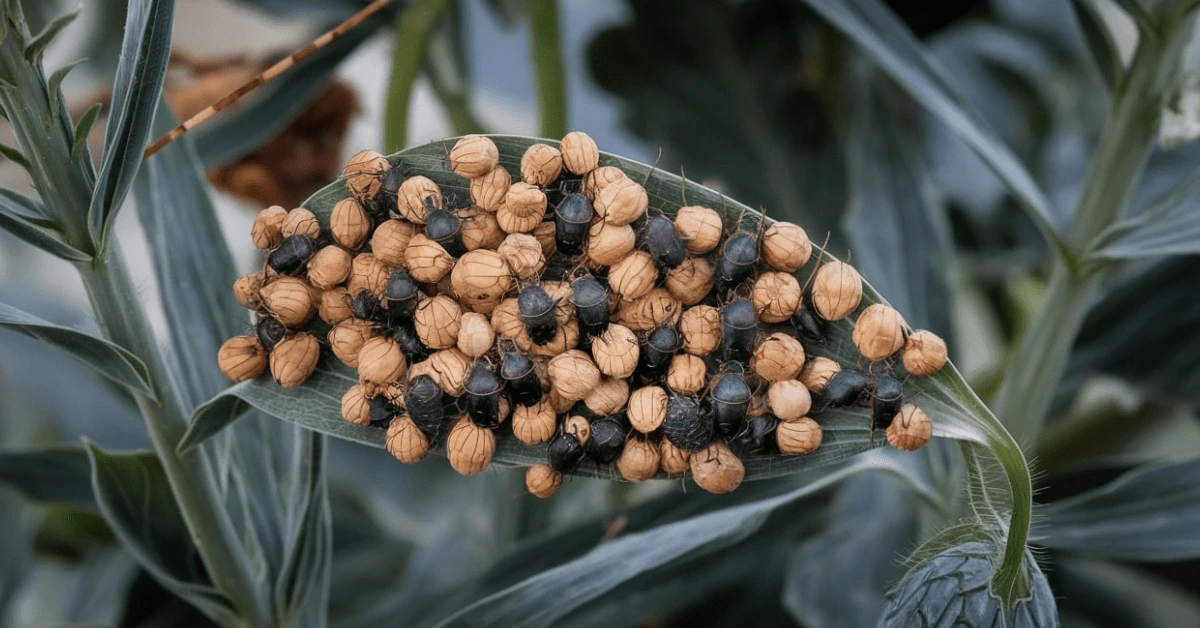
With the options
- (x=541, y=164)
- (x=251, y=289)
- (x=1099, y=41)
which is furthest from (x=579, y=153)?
(x=1099, y=41)

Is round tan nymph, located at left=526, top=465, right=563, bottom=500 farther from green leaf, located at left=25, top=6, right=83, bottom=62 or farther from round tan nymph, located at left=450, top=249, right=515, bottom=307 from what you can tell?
green leaf, located at left=25, top=6, right=83, bottom=62

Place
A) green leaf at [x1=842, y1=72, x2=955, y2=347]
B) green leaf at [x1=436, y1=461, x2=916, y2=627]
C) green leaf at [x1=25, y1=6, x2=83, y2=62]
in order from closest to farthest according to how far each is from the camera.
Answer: green leaf at [x1=25, y1=6, x2=83, y2=62] < green leaf at [x1=436, y1=461, x2=916, y2=627] < green leaf at [x1=842, y1=72, x2=955, y2=347]

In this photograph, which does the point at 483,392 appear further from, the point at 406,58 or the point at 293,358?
the point at 406,58

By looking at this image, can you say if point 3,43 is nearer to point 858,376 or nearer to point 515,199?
point 515,199

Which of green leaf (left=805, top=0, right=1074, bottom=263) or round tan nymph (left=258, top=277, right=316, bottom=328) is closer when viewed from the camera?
round tan nymph (left=258, top=277, right=316, bottom=328)

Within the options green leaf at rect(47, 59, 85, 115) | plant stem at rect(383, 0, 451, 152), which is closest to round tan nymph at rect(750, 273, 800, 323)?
green leaf at rect(47, 59, 85, 115)

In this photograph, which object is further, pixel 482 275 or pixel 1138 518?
pixel 1138 518
